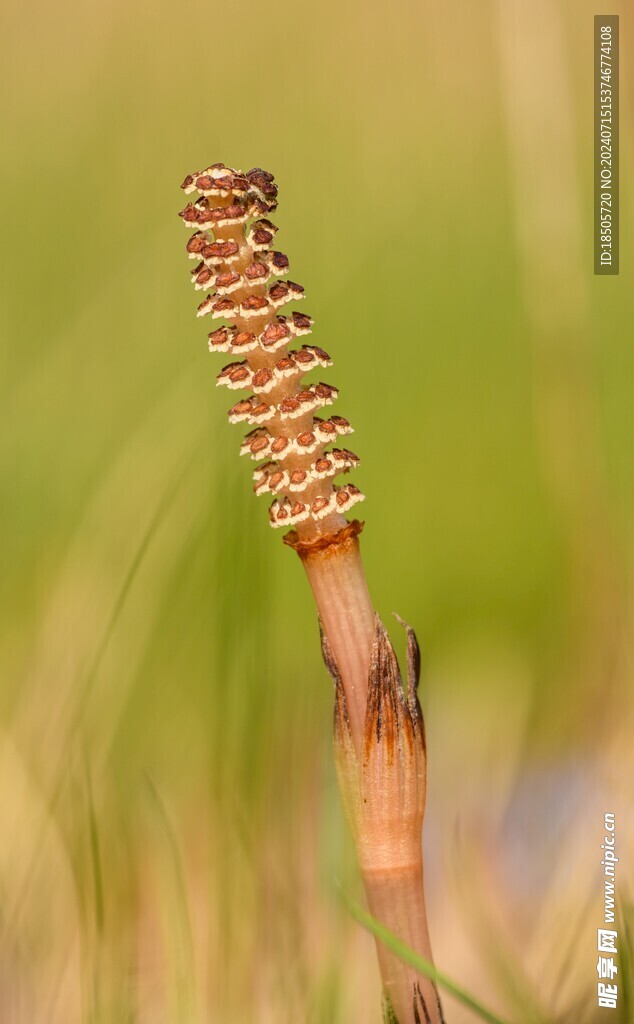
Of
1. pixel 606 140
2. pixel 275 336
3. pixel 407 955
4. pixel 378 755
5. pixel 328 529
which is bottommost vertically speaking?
pixel 407 955

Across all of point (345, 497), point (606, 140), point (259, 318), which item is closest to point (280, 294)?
point (259, 318)

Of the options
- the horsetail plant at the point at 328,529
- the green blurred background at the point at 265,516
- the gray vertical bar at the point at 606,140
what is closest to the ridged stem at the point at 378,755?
the horsetail plant at the point at 328,529

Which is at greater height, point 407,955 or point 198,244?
point 198,244

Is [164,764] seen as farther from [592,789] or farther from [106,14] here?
[106,14]

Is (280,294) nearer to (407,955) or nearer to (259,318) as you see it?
(259,318)

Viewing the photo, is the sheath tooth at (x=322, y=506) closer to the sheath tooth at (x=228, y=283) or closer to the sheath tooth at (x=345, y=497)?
the sheath tooth at (x=345, y=497)

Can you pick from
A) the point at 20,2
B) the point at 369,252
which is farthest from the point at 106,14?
the point at 369,252
